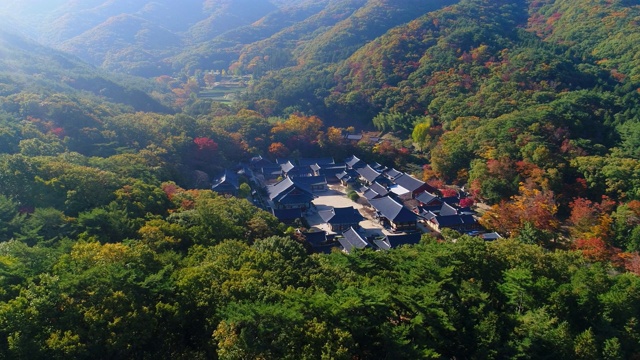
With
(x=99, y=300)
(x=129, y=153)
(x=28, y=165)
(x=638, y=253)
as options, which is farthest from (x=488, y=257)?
(x=129, y=153)

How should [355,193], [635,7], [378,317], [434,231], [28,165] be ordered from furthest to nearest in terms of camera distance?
1. [635,7]
2. [355,193]
3. [434,231]
4. [28,165]
5. [378,317]

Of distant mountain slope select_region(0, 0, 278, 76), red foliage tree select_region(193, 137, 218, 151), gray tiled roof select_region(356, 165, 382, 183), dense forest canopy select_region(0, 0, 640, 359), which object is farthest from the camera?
distant mountain slope select_region(0, 0, 278, 76)

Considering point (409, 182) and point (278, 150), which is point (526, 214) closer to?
point (409, 182)

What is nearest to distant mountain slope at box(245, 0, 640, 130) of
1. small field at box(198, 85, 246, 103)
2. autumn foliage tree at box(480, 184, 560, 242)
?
small field at box(198, 85, 246, 103)

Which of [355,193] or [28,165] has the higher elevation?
[28,165]

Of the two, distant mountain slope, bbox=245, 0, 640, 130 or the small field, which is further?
the small field

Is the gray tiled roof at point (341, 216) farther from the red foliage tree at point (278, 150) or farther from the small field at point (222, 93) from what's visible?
the small field at point (222, 93)

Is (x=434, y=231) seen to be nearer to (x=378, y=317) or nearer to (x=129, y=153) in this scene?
(x=378, y=317)

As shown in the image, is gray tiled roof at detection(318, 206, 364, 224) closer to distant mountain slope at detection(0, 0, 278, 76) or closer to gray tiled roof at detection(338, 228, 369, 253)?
gray tiled roof at detection(338, 228, 369, 253)
